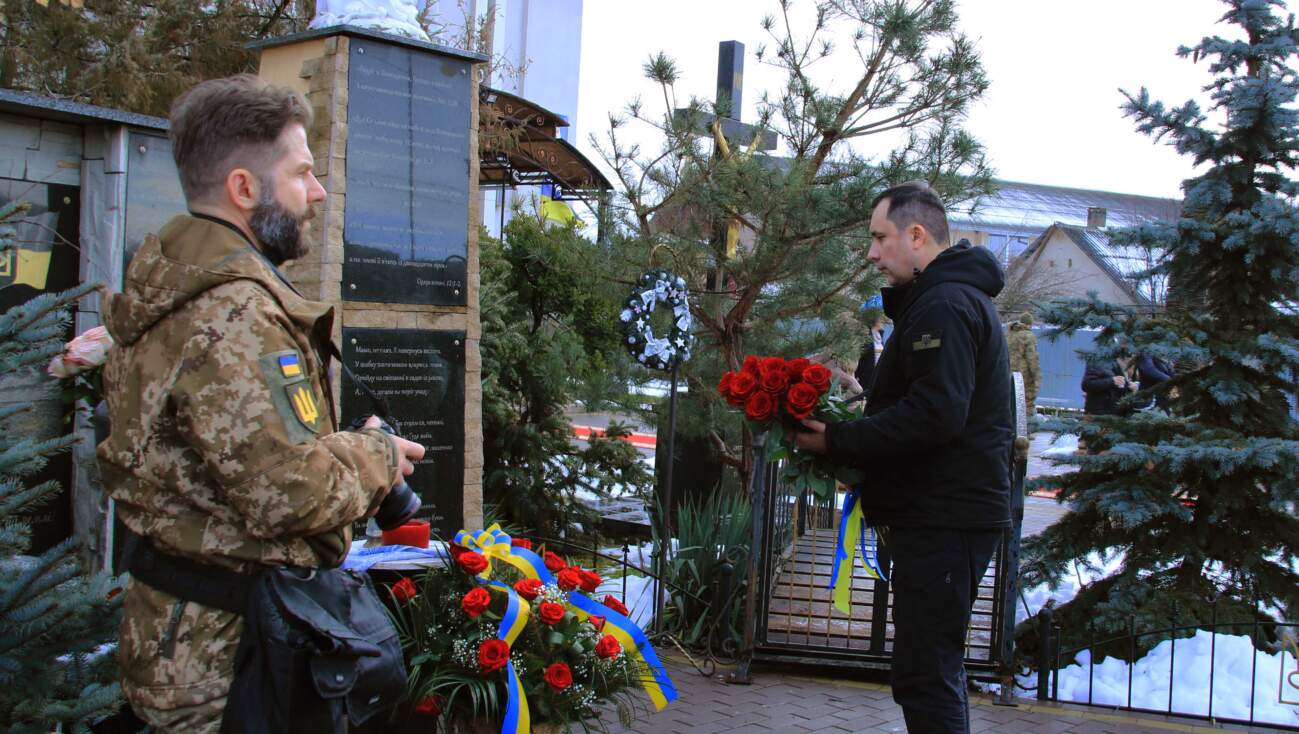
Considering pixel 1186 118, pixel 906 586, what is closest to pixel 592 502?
pixel 1186 118

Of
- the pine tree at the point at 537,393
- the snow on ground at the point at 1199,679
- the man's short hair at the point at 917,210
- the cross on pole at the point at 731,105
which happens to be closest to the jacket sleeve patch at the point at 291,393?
the man's short hair at the point at 917,210

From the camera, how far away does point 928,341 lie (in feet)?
10.1

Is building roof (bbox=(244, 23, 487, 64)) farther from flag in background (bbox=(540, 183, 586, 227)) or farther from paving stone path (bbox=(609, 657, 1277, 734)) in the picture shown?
paving stone path (bbox=(609, 657, 1277, 734))

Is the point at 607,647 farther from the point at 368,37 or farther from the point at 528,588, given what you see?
the point at 368,37

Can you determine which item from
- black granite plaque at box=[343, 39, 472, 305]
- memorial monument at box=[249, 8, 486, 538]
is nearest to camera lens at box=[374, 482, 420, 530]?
memorial monument at box=[249, 8, 486, 538]

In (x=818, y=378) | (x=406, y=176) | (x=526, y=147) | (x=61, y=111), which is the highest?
(x=526, y=147)

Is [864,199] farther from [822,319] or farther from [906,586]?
[906,586]

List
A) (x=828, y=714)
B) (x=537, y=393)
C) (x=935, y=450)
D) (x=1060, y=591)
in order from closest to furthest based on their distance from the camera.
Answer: (x=935, y=450), (x=828, y=714), (x=1060, y=591), (x=537, y=393)

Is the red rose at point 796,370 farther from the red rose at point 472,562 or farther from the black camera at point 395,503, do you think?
the black camera at point 395,503

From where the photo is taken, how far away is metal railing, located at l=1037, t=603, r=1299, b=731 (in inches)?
187

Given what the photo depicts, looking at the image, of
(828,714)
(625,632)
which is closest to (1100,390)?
(828,714)

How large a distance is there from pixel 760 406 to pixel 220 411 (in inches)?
79.5

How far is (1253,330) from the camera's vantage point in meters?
5.68

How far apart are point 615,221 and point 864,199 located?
179 cm
